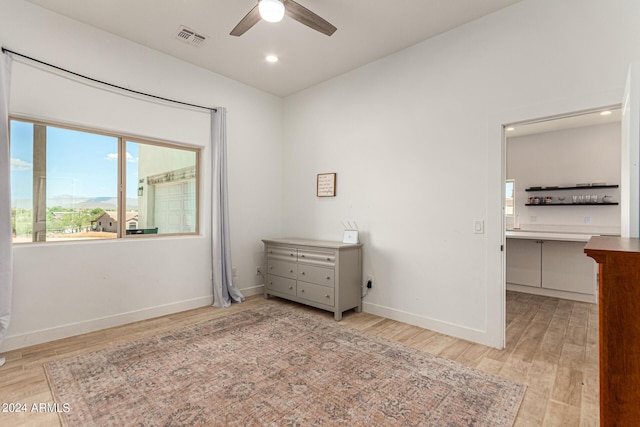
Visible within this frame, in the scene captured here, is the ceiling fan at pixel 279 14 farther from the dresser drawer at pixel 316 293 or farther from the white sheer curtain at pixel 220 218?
the dresser drawer at pixel 316 293

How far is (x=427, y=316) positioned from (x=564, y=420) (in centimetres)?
149

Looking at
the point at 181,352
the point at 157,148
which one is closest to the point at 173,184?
the point at 157,148

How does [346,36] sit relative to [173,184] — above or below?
above

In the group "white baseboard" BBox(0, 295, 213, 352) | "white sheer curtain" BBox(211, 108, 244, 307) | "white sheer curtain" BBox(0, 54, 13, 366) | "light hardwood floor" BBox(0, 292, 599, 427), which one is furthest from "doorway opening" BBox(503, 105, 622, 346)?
"white sheer curtain" BBox(0, 54, 13, 366)

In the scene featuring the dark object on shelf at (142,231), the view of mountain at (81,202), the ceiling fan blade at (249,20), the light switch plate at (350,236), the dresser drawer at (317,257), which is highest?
the ceiling fan blade at (249,20)

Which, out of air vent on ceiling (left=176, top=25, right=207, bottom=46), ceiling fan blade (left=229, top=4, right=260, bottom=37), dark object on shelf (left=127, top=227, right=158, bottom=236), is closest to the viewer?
ceiling fan blade (left=229, top=4, right=260, bottom=37)

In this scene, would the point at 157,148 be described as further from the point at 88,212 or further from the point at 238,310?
the point at 238,310

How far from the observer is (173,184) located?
12.7ft

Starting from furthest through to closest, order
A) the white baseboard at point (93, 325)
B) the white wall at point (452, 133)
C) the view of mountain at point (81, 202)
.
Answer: the view of mountain at point (81, 202), the white baseboard at point (93, 325), the white wall at point (452, 133)

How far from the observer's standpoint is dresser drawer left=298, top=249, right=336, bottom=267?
357 centimetres

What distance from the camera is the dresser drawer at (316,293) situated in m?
3.58

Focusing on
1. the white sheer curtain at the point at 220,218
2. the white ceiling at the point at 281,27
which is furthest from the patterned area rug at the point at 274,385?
the white ceiling at the point at 281,27

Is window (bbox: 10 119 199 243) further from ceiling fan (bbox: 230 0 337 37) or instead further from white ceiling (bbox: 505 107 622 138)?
white ceiling (bbox: 505 107 622 138)

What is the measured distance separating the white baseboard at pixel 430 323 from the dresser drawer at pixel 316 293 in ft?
1.71
